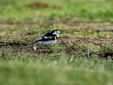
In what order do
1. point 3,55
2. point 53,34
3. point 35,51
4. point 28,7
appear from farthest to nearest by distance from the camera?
point 28,7 → point 53,34 → point 35,51 → point 3,55

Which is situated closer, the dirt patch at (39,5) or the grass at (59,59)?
the grass at (59,59)

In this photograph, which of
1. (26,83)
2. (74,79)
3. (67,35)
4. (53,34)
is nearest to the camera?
(26,83)

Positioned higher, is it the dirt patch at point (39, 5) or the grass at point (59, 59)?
the dirt patch at point (39, 5)

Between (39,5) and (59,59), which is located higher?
(39,5)

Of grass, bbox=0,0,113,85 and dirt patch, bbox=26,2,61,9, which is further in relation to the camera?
dirt patch, bbox=26,2,61,9

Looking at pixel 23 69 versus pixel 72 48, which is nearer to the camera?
pixel 23 69

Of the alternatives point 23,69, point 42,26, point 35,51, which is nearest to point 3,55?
point 35,51

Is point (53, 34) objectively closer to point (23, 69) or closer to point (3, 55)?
point (3, 55)

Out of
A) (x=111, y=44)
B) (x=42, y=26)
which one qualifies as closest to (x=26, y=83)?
(x=111, y=44)

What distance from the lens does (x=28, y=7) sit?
2248 centimetres

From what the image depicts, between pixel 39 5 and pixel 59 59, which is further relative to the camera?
pixel 39 5

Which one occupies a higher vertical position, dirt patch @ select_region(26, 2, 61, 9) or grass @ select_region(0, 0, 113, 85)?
dirt patch @ select_region(26, 2, 61, 9)

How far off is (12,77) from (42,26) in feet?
25.9

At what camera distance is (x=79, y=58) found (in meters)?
7.50
